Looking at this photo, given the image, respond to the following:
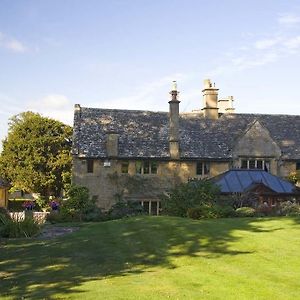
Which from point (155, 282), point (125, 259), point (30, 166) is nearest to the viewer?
point (155, 282)

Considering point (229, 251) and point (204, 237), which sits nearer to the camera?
point (229, 251)

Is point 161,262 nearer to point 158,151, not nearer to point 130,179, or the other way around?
point 130,179

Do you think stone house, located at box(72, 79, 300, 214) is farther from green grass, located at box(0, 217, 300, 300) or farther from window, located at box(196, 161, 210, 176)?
green grass, located at box(0, 217, 300, 300)

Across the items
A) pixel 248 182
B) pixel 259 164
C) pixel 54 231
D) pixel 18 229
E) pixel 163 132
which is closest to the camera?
pixel 18 229

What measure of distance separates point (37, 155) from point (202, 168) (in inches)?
757

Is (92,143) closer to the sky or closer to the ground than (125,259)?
closer to the sky

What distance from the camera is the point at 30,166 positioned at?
5278 cm

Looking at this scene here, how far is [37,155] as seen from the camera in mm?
53031

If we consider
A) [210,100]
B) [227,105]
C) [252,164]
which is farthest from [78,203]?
[227,105]

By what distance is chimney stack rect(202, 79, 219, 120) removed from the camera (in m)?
46.8

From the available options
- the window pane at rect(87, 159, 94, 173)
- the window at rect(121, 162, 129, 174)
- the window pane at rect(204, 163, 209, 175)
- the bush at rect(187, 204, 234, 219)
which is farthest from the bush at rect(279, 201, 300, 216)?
the window pane at rect(87, 159, 94, 173)

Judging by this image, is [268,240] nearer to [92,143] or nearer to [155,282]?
[155,282]

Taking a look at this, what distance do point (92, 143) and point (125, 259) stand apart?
26.4 m

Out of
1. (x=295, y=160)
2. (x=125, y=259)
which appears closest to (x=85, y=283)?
(x=125, y=259)
